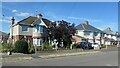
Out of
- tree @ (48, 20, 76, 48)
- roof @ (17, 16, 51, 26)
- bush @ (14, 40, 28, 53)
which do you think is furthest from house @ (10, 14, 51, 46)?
bush @ (14, 40, 28, 53)

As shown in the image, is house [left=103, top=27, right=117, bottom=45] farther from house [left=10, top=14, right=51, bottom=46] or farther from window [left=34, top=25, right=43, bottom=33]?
window [left=34, top=25, right=43, bottom=33]

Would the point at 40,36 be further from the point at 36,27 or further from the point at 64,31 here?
the point at 64,31

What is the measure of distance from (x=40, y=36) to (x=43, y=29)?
6.43ft

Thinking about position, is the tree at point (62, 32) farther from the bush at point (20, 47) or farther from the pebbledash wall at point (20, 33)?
the bush at point (20, 47)

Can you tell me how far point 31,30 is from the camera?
56594 mm

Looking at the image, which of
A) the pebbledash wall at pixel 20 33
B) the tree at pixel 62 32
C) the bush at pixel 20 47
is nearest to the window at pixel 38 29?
the pebbledash wall at pixel 20 33

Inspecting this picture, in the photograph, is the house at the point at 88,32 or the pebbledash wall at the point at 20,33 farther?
the house at the point at 88,32

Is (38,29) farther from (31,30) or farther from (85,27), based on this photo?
(85,27)

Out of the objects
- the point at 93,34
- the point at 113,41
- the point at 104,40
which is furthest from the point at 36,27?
the point at 113,41

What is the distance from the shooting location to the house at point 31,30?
54125 millimetres

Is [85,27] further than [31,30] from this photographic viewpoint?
Yes

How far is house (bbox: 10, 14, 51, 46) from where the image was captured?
54.1m

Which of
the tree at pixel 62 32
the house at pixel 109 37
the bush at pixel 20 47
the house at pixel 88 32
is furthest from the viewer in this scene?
the house at pixel 109 37

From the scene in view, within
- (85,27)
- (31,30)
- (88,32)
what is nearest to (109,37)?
(85,27)
